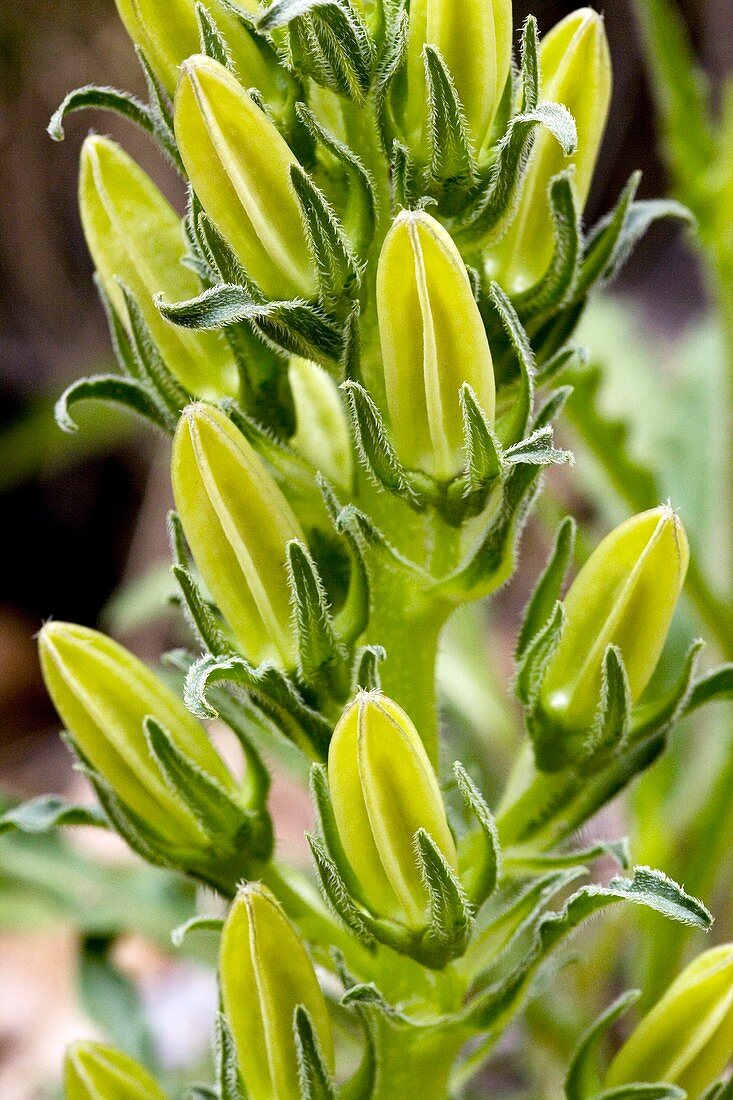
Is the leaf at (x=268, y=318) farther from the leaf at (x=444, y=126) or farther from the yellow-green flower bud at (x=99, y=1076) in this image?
the yellow-green flower bud at (x=99, y=1076)

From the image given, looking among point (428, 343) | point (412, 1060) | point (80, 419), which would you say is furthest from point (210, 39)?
point (80, 419)

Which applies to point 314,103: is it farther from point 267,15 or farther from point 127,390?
point 127,390

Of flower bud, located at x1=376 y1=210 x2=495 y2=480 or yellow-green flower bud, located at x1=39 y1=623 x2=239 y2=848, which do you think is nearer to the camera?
flower bud, located at x1=376 y1=210 x2=495 y2=480

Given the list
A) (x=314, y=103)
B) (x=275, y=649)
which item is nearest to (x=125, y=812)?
(x=275, y=649)

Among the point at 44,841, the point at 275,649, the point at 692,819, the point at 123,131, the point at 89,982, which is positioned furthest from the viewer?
the point at 123,131

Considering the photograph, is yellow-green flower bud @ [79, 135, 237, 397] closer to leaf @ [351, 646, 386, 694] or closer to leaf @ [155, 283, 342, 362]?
leaf @ [155, 283, 342, 362]

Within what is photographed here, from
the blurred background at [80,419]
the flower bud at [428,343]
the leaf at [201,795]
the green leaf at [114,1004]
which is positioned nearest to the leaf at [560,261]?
the flower bud at [428,343]

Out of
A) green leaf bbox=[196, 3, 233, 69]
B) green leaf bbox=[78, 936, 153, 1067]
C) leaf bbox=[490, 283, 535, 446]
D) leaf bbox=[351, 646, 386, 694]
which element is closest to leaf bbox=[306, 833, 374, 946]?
leaf bbox=[351, 646, 386, 694]
